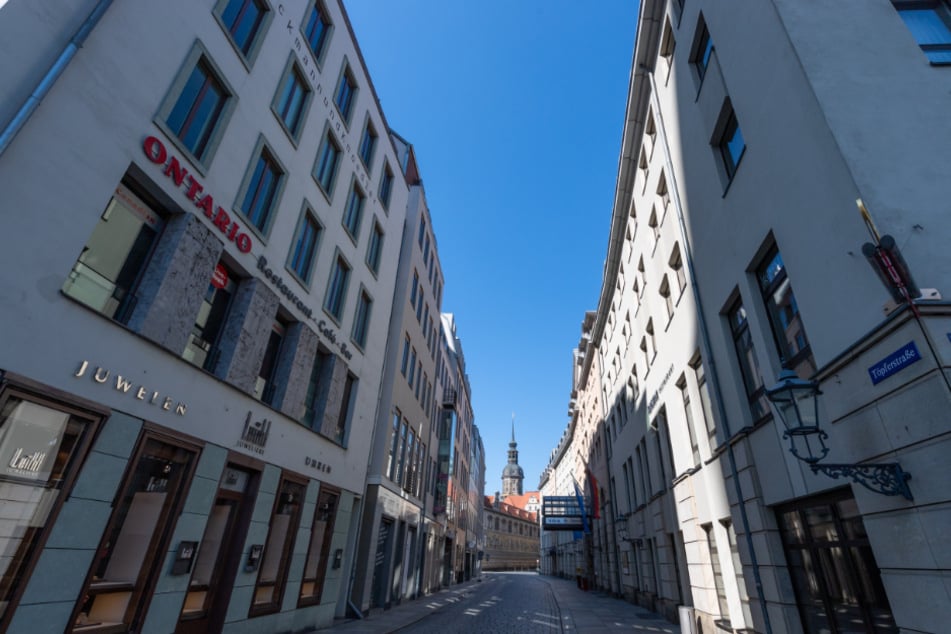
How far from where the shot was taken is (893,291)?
5367mm

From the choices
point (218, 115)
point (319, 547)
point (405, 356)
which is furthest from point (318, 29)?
point (319, 547)

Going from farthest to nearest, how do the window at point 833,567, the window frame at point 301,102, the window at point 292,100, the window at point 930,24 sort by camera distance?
the window at point 292,100 < the window frame at point 301,102 < the window at point 930,24 < the window at point 833,567

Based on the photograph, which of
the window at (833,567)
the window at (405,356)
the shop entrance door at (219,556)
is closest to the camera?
the window at (833,567)

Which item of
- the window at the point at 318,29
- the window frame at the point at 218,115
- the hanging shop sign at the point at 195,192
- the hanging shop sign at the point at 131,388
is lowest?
the hanging shop sign at the point at 131,388

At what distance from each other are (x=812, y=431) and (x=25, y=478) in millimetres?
10136

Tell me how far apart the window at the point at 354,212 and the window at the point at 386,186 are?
235 centimetres

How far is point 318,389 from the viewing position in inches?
575

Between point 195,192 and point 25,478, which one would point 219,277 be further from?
point 25,478

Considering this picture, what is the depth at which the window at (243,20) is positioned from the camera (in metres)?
10.4

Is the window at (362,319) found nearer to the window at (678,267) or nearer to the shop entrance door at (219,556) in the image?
the shop entrance door at (219,556)

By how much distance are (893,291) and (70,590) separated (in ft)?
37.2

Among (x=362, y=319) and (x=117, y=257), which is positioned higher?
(x=362, y=319)

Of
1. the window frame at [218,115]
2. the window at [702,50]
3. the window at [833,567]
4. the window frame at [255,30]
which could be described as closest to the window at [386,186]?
the window frame at [255,30]

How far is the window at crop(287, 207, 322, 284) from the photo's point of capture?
13.0 m
